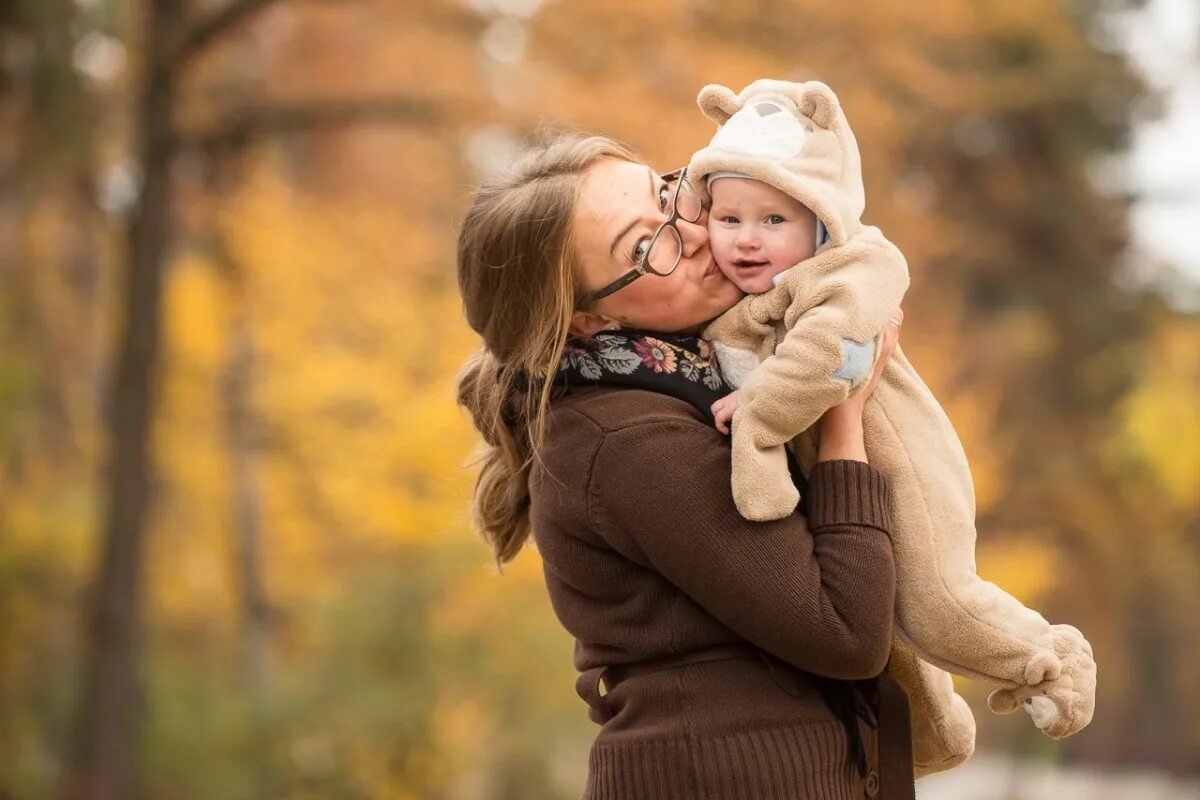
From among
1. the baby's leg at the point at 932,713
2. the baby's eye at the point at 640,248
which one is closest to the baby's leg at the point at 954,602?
the baby's leg at the point at 932,713

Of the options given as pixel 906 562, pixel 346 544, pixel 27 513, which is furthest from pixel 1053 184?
pixel 906 562

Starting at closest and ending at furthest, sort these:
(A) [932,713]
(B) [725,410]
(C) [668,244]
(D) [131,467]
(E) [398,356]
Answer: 1. (B) [725,410]
2. (C) [668,244]
3. (A) [932,713]
4. (D) [131,467]
5. (E) [398,356]

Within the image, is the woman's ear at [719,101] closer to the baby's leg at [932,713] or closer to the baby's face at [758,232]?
the baby's face at [758,232]

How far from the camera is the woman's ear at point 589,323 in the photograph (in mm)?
2154

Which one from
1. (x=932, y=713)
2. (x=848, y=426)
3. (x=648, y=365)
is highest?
(x=648, y=365)

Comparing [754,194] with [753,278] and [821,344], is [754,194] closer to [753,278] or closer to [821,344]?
[753,278]

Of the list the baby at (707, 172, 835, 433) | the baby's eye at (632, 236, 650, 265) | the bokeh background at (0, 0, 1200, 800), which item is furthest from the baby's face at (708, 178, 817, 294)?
the bokeh background at (0, 0, 1200, 800)

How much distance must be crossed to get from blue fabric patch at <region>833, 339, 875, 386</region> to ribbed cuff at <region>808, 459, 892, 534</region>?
5.0 inches

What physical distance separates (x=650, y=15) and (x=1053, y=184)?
22.6 ft

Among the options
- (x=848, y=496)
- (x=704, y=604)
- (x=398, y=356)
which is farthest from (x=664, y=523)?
(x=398, y=356)

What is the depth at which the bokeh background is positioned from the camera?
312 inches

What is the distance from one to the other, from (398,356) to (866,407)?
905cm

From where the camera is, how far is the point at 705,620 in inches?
78.7

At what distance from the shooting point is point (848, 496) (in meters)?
1.94
